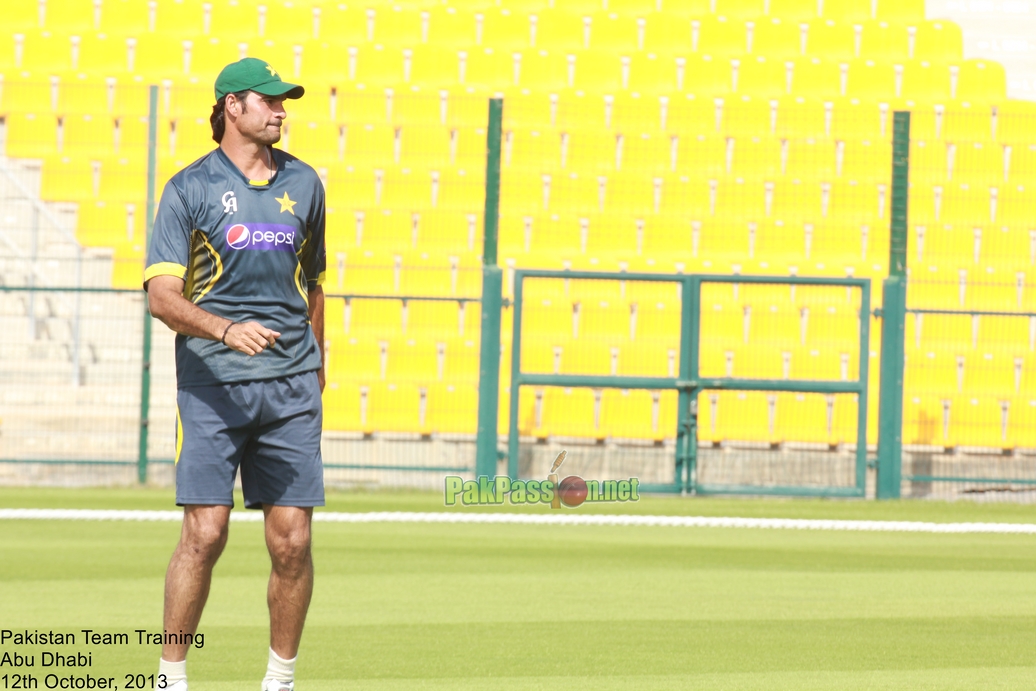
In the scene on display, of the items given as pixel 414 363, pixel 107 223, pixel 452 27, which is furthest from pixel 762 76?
pixel 107 223

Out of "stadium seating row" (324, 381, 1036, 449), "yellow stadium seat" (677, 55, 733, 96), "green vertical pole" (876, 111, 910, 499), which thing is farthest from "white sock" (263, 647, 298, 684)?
"yellow stadium seat" (677, 55, 733, 96)

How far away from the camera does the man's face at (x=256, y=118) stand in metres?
4.40

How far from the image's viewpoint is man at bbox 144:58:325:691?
4.26 metres

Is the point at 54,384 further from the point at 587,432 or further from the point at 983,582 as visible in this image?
the point at 983,582

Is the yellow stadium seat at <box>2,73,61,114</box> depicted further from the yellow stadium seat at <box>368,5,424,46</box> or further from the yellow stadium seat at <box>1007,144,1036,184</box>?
the yellow stadium seat at <box>1007,144,1036,184</box>

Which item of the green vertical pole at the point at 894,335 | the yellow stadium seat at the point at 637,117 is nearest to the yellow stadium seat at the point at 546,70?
the yellow stadium seat at the point at 637,117

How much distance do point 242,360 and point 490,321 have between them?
8.48m

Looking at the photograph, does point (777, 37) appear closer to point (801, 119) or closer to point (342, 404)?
point (801, 119)

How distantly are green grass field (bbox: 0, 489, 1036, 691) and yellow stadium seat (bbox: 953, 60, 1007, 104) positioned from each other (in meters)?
9.23

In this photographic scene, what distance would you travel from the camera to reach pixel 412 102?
16.2m

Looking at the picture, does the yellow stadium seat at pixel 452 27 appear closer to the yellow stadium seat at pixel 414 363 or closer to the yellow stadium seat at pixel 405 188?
the yellow stadium seat at pixel 405 188

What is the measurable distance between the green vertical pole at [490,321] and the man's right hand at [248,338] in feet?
27.8

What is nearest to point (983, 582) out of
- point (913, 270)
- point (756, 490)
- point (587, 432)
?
point (756, 490)

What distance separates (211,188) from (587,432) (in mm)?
9707
